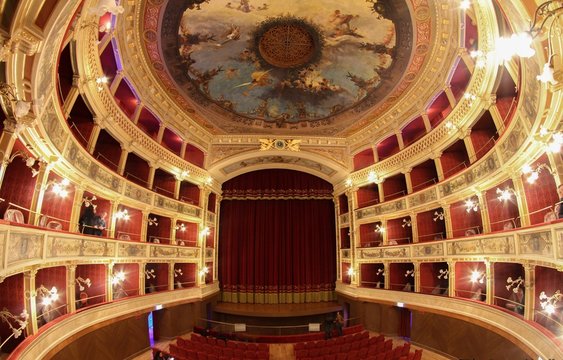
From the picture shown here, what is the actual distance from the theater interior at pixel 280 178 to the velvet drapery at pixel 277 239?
0.12 meters

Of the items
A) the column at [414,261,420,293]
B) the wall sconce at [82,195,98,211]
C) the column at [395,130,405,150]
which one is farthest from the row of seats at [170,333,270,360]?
the column at [395,130,405,150]

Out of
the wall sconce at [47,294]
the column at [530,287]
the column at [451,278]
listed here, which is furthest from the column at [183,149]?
the column at [530,287]

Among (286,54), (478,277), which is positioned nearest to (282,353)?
(478,277)

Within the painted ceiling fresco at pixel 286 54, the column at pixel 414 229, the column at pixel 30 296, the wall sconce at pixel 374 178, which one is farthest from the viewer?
the wall sconce at pixel 374 178

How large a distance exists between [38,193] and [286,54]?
35.1 ft

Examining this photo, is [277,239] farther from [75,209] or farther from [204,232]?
[75,209]

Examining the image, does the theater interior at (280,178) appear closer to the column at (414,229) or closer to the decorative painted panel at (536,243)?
the decorative painted panel at (536,243)

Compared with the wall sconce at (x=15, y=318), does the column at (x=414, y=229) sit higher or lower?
higher

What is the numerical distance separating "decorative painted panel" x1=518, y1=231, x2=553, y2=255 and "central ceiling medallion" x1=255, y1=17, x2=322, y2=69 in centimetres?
1025

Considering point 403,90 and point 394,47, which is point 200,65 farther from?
point 403,90

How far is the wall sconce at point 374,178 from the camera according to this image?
17.4 meters

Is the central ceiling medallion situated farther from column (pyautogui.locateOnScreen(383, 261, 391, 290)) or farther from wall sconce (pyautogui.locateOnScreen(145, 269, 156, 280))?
wall sconce (pyautogui.locateOnScreen(145, 269, 156, 280))

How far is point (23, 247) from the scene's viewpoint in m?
6.77

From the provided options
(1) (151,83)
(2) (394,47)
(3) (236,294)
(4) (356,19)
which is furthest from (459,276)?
(1) (151,83)
